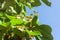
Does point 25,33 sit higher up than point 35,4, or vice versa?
point 35,4

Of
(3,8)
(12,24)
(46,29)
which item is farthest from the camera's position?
(3,8)

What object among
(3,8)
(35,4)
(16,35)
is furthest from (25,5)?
(16,35)

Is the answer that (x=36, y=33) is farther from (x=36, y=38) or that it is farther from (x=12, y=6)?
(x=12, y=6)

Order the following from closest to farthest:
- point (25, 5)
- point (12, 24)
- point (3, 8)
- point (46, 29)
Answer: point (12, 24)
point (46, 29)
point (3, 8)
point (25, 5)

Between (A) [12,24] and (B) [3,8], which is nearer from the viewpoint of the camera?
(A) [12,24]

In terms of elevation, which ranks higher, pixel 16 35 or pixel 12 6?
pixel 12 6

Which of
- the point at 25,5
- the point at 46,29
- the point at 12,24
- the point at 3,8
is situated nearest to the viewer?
the point at 12,24

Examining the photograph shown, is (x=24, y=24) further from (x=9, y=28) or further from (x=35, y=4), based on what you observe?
(x=35, y=4)

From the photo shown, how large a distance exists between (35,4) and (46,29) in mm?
517

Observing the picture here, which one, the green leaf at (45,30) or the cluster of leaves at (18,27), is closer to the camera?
the cluster of leaves at (18,27)

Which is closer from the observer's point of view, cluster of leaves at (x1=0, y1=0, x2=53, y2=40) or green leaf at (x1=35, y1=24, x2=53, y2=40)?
cluster of leaves at (x1=0, y1=0, x2=53, y2=40)

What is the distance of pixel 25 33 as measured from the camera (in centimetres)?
158

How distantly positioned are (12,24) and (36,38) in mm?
228

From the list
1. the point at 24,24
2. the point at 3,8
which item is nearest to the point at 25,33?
the point at 24,24
